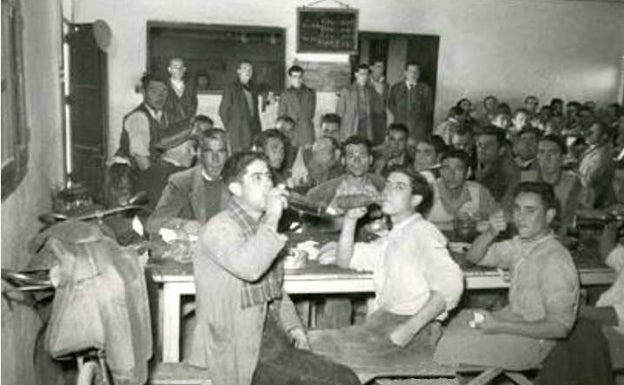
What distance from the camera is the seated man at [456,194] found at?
4.49m

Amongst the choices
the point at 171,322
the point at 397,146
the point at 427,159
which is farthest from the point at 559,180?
the point at 171,322

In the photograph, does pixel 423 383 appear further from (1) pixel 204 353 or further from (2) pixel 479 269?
(1) pixel 204 353

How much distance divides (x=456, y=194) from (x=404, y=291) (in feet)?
5.59

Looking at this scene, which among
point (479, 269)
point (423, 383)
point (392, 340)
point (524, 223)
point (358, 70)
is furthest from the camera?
point (358, 70)

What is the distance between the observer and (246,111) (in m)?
7.91

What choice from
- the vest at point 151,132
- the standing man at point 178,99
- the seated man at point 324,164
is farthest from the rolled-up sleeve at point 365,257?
the standing man at point 178,99

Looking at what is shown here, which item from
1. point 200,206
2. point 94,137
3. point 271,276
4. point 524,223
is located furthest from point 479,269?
point 94,137

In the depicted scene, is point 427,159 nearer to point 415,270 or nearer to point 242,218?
point 415,270

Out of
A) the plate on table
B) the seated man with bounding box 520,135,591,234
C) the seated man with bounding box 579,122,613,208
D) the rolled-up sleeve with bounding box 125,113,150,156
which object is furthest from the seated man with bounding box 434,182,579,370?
the rolled-up sleeve with bounding box 125,113,150,156

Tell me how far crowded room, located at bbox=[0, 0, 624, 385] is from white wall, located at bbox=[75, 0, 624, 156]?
6 cm

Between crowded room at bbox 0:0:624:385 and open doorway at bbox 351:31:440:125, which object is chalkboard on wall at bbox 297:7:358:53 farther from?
crowded room at bbox 0:0:624:385

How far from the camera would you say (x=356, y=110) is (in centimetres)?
852

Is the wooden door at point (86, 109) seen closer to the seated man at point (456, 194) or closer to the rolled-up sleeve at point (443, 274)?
the seated man at point (456, 194)

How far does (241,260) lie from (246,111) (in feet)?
18.2
